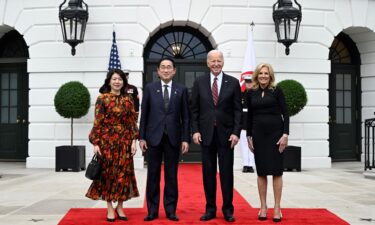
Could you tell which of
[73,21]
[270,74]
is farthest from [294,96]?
[270,74]

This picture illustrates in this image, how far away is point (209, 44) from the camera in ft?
41.7

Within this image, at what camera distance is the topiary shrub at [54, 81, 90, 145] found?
10.9m

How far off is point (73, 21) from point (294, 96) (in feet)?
18.0

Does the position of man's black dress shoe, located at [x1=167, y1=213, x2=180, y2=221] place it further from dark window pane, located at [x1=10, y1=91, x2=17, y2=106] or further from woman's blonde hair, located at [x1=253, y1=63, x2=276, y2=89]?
dark window pane, located at [x1=10, y1=91, x2=17, y2=106]

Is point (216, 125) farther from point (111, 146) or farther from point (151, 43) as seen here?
point (151, 43)

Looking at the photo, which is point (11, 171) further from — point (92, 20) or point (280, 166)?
point (280, 166)

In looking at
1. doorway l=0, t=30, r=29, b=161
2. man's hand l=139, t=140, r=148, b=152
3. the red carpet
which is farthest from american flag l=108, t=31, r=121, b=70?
man's hand l=139, t=140, r=148, b=152

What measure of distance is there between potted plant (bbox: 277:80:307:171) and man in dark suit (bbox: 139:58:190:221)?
19.7 feet

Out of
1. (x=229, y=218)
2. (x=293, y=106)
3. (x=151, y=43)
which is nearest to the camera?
(x=229, y=218)

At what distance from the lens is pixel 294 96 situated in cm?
1109

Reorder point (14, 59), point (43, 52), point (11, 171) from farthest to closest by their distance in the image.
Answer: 1. point (14, 59)
2. point (43, 52)
3. point (11, 171)

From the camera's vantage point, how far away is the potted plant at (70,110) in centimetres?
1094

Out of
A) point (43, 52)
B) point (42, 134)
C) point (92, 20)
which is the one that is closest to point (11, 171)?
point (42, 134)

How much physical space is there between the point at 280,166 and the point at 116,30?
7.37 m
